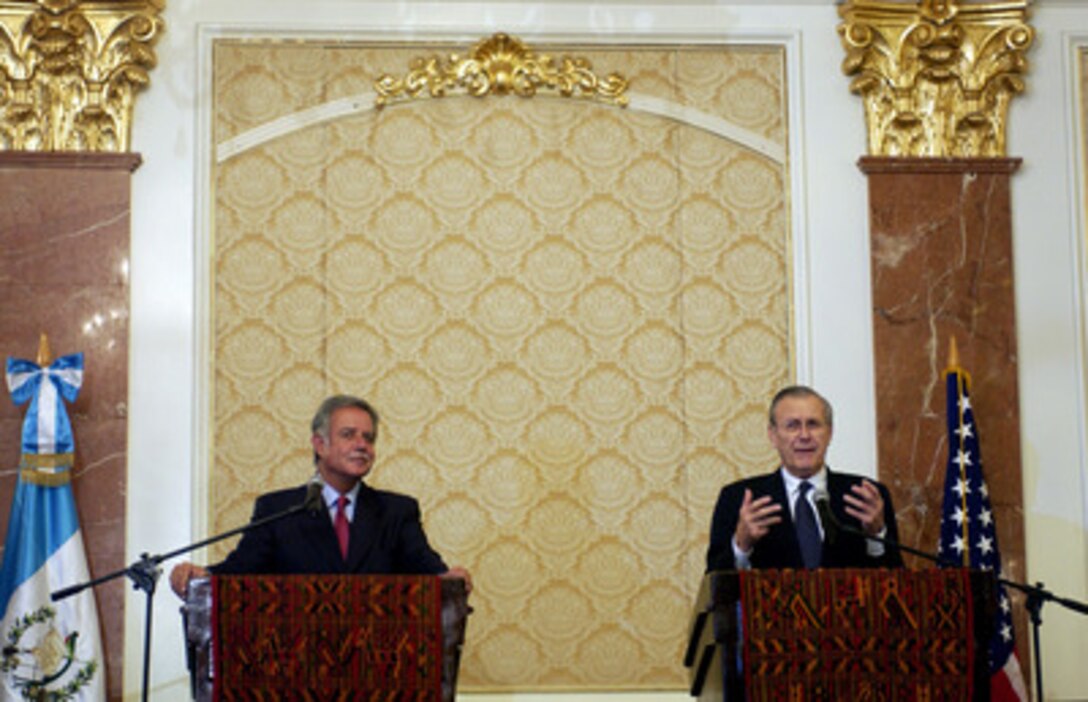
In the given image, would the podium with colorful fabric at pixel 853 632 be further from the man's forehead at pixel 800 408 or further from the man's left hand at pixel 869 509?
the man's forehead at pixel 800 408

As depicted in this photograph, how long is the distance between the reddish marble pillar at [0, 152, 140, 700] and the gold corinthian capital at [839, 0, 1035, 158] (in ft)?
11.8

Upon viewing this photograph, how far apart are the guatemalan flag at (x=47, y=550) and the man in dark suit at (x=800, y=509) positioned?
3.12 m

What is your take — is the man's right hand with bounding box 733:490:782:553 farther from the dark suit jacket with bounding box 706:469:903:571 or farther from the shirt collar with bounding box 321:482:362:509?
the shirt collar with bounding box 321:482:362:509

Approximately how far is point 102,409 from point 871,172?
3.89 m

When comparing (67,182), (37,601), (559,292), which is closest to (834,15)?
(559,292)

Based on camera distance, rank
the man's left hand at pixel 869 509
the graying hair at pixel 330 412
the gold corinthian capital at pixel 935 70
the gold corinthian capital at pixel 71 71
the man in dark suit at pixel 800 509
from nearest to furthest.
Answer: the man's left hand at pixel 869 509, the man in dark suit at pixel 800 509, the graying hair at pixel 330 412, the gold corinthian capital at pixel 71 71, the gold corinthian capital at pixel 935 70

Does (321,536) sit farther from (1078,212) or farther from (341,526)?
(1078,212)

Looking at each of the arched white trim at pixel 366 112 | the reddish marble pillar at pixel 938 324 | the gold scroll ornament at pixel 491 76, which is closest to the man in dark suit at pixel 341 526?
the arched white trim at pixel 366 112

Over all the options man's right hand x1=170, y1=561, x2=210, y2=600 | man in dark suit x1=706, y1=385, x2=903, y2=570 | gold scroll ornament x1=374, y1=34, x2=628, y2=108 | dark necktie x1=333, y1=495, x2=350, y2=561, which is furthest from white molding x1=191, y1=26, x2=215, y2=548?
man in dark suit x1=706, y1=385, x2=903, y2=570

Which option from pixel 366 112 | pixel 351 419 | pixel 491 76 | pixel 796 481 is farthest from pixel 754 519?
pixel 366 112

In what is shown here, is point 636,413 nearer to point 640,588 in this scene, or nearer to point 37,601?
point 640,588

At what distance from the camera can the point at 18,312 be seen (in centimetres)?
790

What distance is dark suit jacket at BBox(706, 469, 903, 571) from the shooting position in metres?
5.77

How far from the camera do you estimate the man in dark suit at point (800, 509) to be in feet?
18.9
